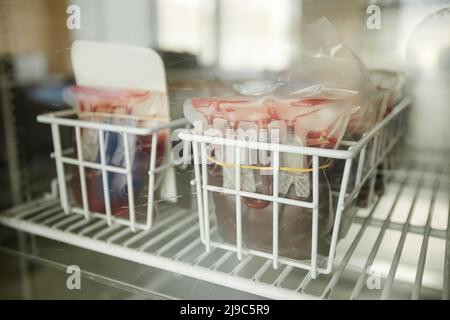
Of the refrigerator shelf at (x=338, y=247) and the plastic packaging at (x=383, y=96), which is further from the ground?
the plastic packaging at (x=383, y=96)

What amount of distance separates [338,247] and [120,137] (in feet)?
1.11

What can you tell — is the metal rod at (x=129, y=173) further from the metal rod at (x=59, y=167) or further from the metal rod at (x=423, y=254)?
the metal rod at (x=423, y=254)

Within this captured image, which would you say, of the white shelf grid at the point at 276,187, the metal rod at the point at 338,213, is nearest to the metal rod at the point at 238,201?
the white shelf grid at the point at 276,187

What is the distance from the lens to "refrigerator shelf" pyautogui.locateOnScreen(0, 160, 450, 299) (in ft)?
1.74

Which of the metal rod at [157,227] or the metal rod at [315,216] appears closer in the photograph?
the metal rod at [315,216]

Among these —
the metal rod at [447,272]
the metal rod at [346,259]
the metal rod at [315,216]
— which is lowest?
the metal rod at [447,272]

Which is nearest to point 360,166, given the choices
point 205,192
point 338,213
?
point 338,213

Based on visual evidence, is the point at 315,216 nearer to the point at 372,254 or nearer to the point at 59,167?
the point at 372,254

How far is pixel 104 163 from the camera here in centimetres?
59

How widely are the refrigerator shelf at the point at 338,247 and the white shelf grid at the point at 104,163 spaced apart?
36 millimetres

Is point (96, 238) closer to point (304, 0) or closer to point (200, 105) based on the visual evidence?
point (200, 105)

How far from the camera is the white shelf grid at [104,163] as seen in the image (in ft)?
1.88
